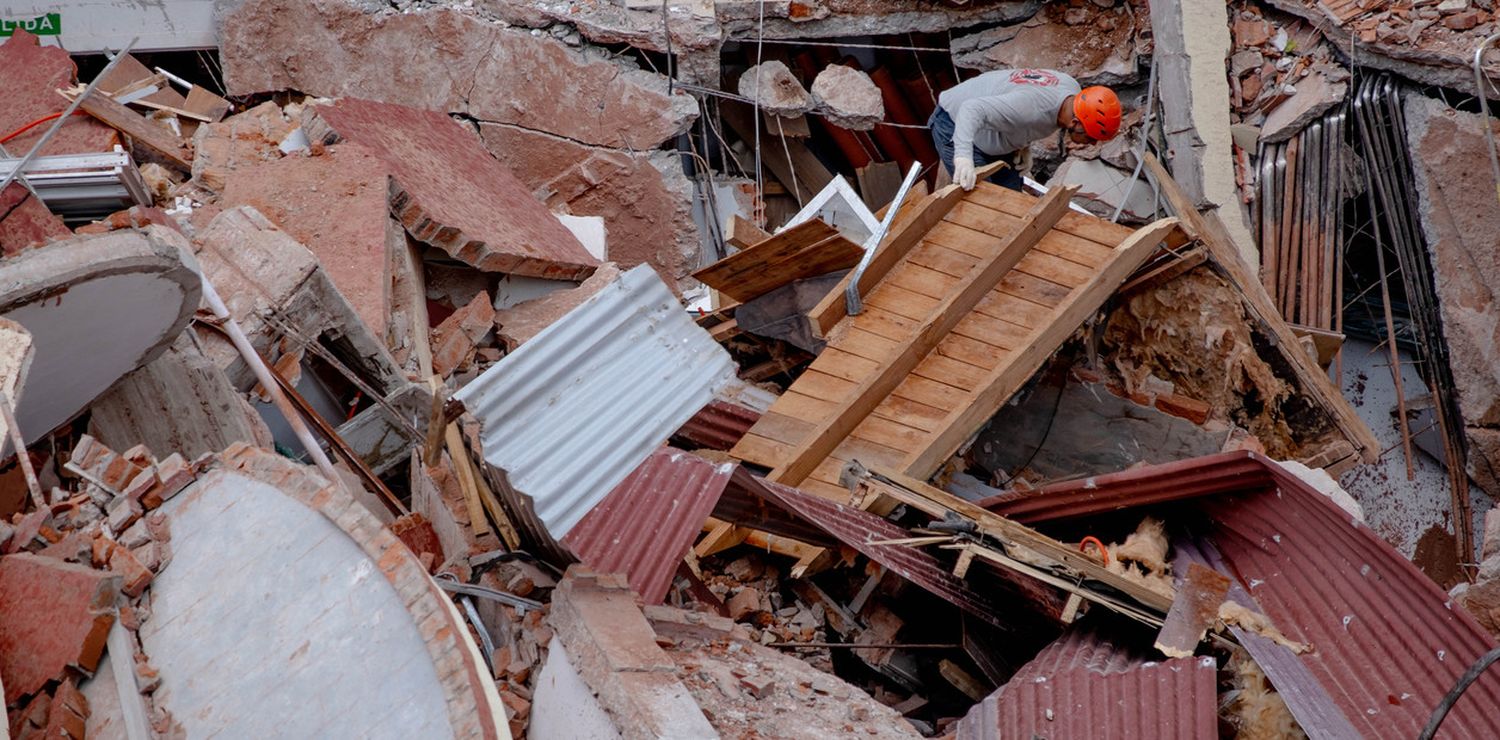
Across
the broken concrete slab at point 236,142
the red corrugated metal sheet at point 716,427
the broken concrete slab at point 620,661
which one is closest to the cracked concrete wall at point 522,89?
the broken concrete slab at point 236,142

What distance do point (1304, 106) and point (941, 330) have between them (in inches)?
148

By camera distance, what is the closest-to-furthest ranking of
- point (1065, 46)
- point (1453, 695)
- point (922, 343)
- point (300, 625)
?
point (300, 625), point (1453, 695), point (922, 343), point (1065, 46)

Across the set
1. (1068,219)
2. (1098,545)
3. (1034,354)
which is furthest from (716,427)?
(1068,219)

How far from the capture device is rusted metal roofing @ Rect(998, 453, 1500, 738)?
410cm

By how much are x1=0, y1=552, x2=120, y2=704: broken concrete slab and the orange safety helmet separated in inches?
205

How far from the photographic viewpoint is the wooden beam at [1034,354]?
207 inches

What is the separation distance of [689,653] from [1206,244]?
12.0ft

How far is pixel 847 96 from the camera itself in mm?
8516

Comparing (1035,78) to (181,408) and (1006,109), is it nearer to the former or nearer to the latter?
(1006,109)

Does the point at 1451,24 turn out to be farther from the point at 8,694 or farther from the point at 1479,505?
the point at 8,694

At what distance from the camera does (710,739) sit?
2.95 metres

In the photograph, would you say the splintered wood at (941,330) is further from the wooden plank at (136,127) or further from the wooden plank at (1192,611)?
the wooden plank at (136,127)

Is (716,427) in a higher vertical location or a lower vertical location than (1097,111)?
lower

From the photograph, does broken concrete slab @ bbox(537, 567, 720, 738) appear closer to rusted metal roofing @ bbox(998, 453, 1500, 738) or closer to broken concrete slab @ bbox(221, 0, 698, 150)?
rusted metal roofing @ bbox(998, 453, 1500, 738)
